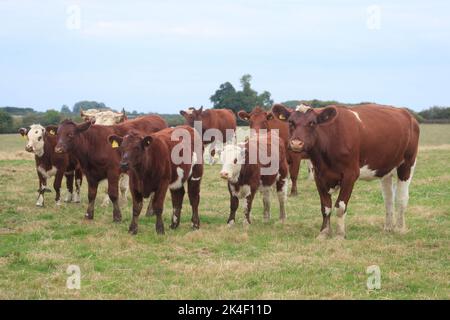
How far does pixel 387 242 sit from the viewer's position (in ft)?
30.3

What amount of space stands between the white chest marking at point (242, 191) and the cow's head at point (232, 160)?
0.17m

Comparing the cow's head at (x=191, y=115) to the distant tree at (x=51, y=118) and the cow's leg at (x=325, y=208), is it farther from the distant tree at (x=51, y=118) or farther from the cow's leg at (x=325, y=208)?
the distant tree at (x=51, y=118)

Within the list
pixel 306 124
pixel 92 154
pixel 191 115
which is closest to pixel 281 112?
pixel 306 124

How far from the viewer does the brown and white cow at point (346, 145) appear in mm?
9289

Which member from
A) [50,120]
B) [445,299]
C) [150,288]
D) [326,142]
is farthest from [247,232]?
[50,120]

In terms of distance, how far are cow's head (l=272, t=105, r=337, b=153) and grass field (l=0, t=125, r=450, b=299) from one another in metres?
1.39

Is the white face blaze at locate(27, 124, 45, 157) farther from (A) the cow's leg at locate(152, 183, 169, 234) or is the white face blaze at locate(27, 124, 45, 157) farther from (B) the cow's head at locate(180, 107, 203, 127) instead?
(B) the cow's head at locate(180, 107, 203, 127)

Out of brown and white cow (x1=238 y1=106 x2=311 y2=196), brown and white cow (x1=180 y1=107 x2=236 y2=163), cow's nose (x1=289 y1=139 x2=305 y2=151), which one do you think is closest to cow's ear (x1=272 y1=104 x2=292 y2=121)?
cow's nose (x1=289 y1=139 x2=305 y2=151)

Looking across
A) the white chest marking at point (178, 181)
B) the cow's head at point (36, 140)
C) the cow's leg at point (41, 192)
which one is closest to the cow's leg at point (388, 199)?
the white chest marking at point (178, 181)

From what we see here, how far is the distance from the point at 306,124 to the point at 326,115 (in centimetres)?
32

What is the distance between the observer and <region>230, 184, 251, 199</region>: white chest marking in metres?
10.5

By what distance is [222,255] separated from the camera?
27.8 feet

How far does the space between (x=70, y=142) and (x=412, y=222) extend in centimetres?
598

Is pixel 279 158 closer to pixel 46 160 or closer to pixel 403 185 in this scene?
pixel 403 185
